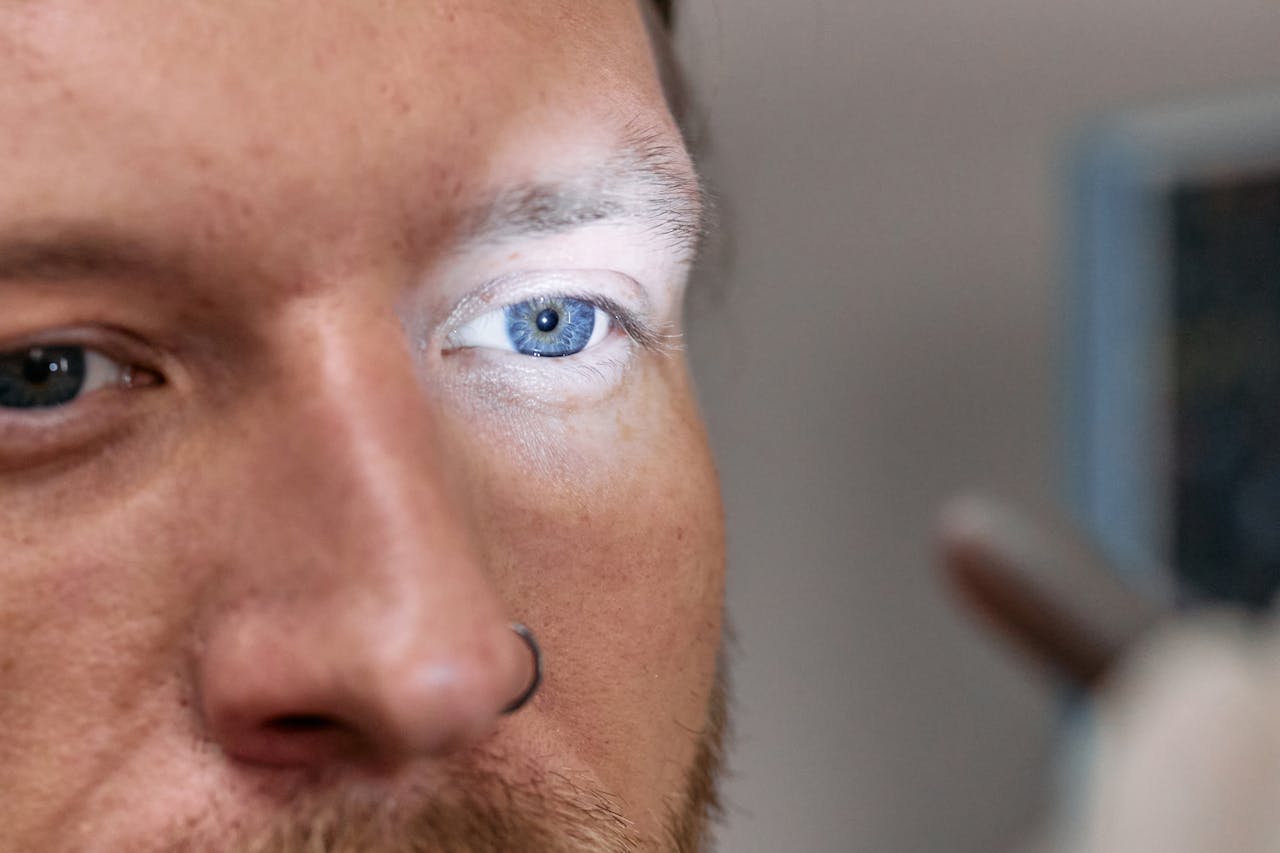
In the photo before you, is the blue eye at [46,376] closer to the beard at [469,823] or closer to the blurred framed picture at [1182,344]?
the beard at [469,823]

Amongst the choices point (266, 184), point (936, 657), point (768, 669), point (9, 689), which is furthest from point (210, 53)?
point (936, 657)

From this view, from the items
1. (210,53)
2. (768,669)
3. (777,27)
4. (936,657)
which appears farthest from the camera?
(936,657)

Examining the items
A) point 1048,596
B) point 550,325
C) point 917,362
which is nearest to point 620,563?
point 550,325

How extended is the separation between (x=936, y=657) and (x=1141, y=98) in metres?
0.66

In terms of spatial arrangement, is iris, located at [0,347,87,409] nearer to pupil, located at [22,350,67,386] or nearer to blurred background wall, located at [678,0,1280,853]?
pupil, located at [22,350,67,386]

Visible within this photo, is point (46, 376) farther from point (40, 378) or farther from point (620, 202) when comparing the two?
point (620, 202)

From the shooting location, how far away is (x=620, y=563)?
0.34 metres

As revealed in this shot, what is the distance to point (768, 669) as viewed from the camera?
1.32 meters

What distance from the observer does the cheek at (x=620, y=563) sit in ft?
1.00

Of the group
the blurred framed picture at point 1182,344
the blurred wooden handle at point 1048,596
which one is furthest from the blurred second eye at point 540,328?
the blurred framed picture at point 1182,344

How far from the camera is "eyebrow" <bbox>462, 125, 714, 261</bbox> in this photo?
0.29 metres

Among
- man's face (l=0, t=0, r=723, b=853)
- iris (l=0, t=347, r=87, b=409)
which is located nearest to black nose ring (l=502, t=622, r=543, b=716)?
man's face (l=0, t=0, r=723, b=853)

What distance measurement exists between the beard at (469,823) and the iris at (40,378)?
0.31 feet

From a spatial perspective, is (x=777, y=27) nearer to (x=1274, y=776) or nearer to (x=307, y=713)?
(x=1274, y=776)
